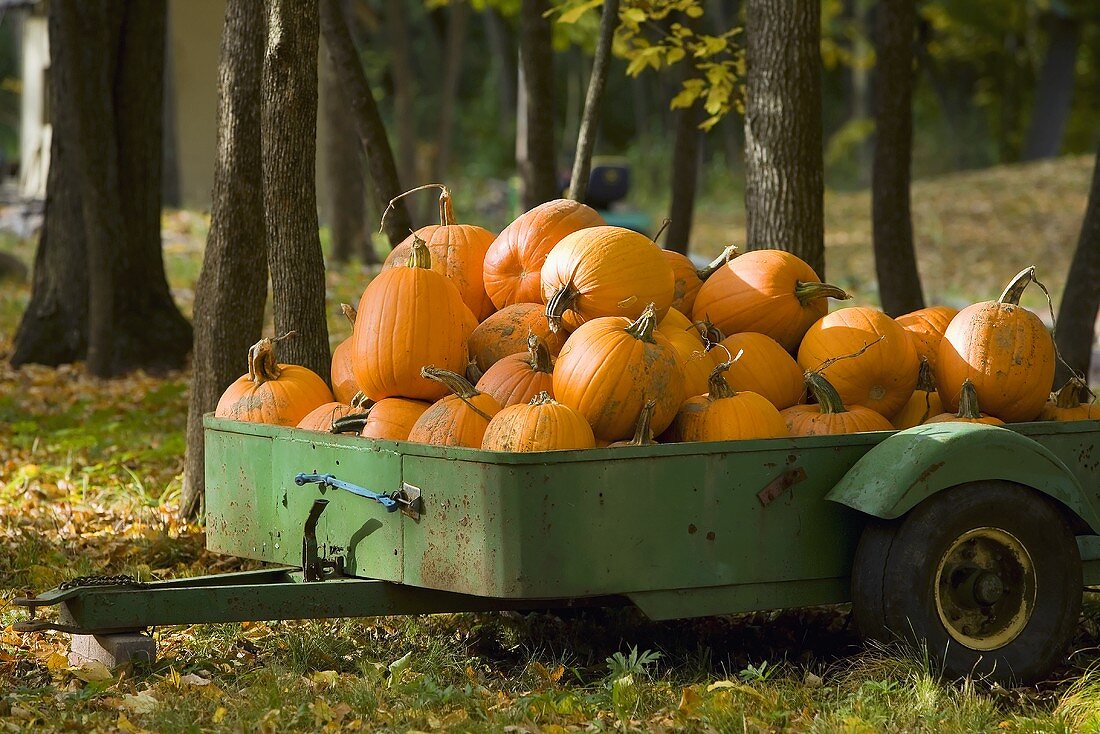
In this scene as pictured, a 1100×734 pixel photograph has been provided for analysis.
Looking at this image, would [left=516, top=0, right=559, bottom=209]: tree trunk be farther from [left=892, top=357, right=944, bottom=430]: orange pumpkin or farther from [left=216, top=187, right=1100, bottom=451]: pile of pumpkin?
[left=892, top=357, right=944, bottom=430]: orange pumpkin

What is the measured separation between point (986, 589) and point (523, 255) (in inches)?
77.2

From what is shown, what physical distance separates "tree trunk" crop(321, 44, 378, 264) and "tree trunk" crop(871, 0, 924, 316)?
6608 mm

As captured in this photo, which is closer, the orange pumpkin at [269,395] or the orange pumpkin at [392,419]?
the orange pumpkin at [392,419]

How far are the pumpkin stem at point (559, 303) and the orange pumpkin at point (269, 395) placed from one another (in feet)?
3.16

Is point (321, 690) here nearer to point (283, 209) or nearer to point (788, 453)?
point (788, 453)

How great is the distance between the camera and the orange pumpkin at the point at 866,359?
15.8 feet

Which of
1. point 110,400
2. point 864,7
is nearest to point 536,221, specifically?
point 110,400

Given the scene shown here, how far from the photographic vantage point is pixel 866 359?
15.8 ft

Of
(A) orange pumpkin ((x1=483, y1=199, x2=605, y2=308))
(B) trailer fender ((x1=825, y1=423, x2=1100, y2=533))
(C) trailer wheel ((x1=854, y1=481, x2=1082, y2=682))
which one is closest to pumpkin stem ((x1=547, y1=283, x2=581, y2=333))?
(A) orange pumpkin ((x1=483, y1=199, x2=605, y2=308))

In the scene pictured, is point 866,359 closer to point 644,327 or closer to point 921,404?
point 921,404

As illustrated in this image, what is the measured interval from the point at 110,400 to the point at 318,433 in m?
5.62

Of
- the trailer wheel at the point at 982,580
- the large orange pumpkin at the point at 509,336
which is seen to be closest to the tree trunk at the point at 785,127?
the large orange pumpkin at the point at 509,336

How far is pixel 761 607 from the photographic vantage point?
4301mm

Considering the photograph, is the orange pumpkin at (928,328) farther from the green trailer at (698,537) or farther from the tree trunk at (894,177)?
the tree trunk at (894,177)
